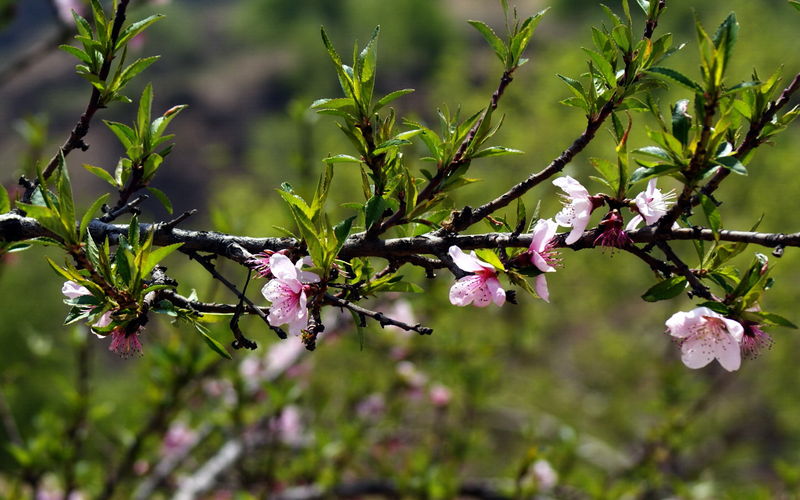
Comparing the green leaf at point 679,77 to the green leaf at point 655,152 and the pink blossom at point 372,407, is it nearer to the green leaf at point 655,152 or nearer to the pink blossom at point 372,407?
the green leaf at point 655,152

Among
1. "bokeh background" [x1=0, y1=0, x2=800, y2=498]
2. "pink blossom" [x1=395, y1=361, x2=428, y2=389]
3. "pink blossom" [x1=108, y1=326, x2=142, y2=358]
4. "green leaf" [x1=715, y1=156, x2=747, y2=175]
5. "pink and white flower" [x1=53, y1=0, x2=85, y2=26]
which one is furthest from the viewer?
"pink blossom" [x1=395, y1=361, x2=428, y2=389]

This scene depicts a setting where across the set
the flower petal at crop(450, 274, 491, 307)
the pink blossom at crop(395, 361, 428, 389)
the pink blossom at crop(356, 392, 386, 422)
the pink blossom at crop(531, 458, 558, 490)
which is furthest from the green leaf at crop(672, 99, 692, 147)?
the pink blossom at crop(356, 392, 386, 422)

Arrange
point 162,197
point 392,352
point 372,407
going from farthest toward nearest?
1. point 372,407
2. point 392,352
3. point 162,197

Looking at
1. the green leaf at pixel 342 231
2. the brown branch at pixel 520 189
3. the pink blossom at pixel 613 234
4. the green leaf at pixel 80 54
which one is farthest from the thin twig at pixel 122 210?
the pink blossom at pixel 613 234

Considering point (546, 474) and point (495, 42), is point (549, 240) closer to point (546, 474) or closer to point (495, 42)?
point (495, 42)

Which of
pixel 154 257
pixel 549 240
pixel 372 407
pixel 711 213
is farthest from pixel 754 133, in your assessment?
pixel 372 407

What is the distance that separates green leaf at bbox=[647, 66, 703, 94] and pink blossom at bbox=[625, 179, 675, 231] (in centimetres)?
18

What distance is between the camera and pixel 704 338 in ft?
3.61

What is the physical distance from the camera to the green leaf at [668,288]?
1.05m

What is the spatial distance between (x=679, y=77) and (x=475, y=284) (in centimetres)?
42

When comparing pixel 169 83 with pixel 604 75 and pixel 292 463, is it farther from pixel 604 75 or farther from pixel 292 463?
pixel 604 75

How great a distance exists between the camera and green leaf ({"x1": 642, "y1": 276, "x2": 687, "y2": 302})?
3.45 ft

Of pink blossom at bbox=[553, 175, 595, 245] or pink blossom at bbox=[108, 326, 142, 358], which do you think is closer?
pink blossom at bbox=[553, 175, 595, 245]

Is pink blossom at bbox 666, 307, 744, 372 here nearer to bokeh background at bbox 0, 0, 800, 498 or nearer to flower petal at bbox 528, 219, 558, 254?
flower petal at bbox 528, 219, 558, 254
